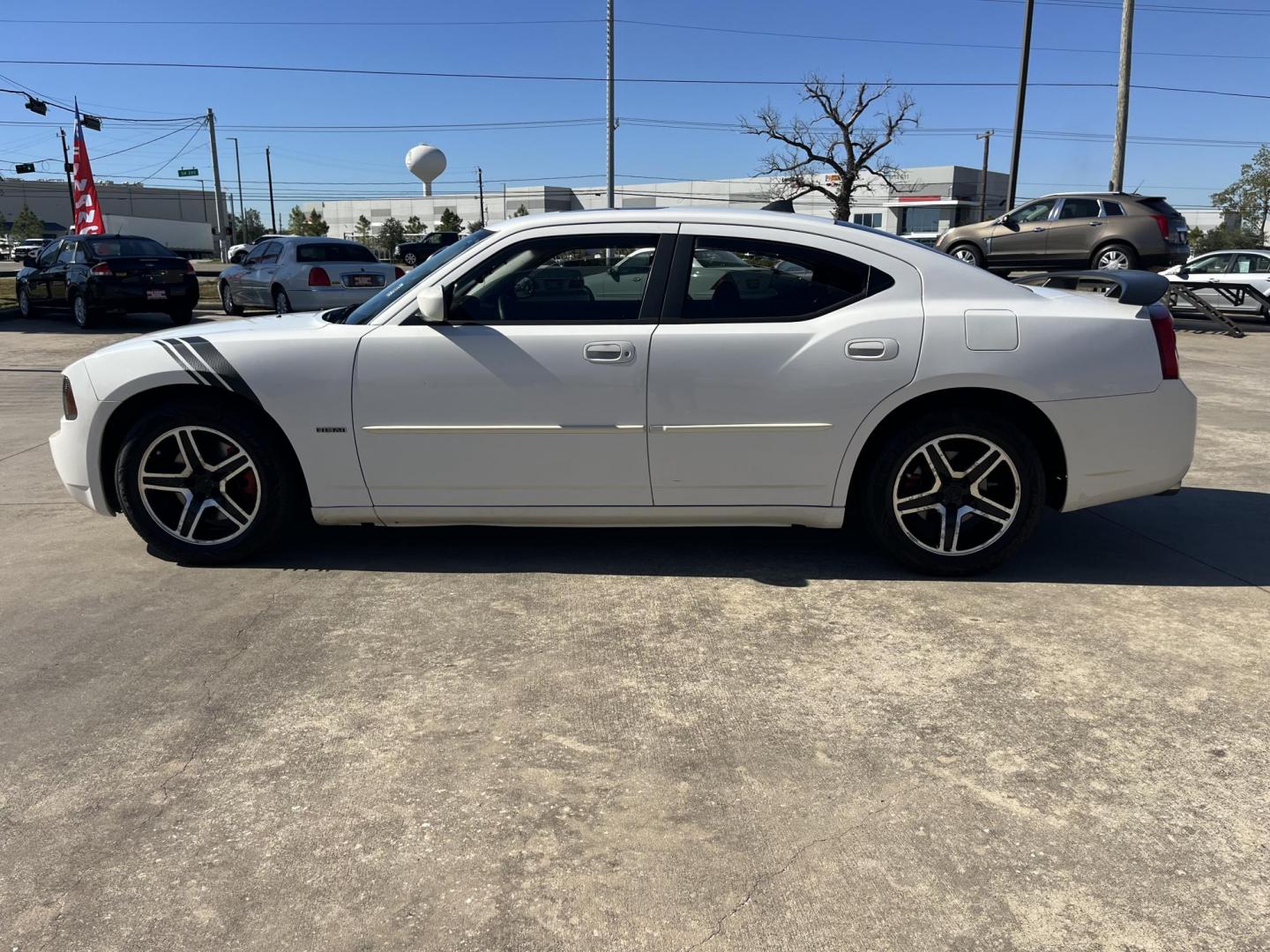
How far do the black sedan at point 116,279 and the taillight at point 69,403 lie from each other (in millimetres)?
12175

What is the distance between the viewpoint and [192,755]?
2.91 m

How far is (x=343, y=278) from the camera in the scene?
15.7m

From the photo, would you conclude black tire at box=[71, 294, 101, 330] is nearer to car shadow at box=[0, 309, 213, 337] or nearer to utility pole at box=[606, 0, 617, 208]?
car shadow at box=[0, 309, 213, 337]

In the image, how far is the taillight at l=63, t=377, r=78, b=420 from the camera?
447cm

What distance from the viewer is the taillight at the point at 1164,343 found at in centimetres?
423

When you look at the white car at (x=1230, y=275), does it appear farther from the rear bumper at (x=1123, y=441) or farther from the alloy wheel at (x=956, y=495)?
the alloy wheel at (x=956, y=495)

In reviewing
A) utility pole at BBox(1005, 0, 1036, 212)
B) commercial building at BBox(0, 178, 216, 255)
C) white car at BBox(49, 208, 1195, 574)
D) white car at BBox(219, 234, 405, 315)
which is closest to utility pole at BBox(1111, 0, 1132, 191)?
utility pole at BBox(1005, 0, 1036, 212)

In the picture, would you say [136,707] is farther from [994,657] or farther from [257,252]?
[257,252]

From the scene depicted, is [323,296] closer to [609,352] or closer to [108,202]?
[609,352]

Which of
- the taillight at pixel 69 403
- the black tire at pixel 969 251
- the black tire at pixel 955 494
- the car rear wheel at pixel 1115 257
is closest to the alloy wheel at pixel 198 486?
→ the taillight at pixel 69 403

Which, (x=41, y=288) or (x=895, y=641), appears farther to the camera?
(x=41, y=288)

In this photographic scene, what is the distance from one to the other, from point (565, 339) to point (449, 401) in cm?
56

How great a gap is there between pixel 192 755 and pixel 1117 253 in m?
18.3

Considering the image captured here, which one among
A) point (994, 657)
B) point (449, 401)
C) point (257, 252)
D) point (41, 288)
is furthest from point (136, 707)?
point (41, 288)
